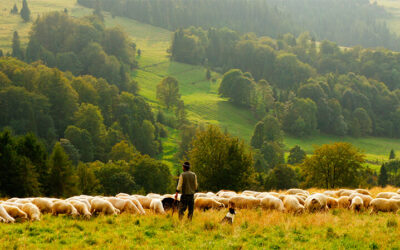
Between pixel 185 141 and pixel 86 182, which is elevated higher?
pixel 86 182

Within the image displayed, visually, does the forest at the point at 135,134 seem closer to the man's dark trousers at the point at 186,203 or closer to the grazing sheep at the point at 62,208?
the grazing sheep at the point at 62,208

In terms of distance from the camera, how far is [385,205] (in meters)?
22.2

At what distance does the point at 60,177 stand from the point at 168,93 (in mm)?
108116

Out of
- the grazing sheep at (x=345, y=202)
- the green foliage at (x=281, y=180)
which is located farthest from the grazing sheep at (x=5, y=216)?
the green foliage at (x=281, y=180)

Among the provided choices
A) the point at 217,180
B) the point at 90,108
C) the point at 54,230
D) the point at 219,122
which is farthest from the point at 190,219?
the point at 219,122

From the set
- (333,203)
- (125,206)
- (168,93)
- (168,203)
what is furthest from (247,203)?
(168,93)

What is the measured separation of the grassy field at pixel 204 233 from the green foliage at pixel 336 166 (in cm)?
4945

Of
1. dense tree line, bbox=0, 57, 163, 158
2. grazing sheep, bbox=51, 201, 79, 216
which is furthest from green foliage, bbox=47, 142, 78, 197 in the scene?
grazing sheep, bbox=51, 201, 79, 216

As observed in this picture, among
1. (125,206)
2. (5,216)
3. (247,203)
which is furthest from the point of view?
(247,203)

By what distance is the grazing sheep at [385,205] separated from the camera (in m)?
22.0

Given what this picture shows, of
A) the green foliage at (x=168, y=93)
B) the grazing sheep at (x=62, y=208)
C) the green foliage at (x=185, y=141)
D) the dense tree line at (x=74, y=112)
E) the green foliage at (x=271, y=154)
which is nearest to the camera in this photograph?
the grazing sheep at (x=62, y=208)

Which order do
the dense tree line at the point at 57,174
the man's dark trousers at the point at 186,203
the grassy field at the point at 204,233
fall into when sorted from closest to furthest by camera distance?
1. the grassy field at the point at 204,233
2. the man's dark trousers at the point at 186,203
3. the dense tree line at the point at 57,174

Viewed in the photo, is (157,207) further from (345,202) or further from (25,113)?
(25,113)

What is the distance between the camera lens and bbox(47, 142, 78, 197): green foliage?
2662 inches
